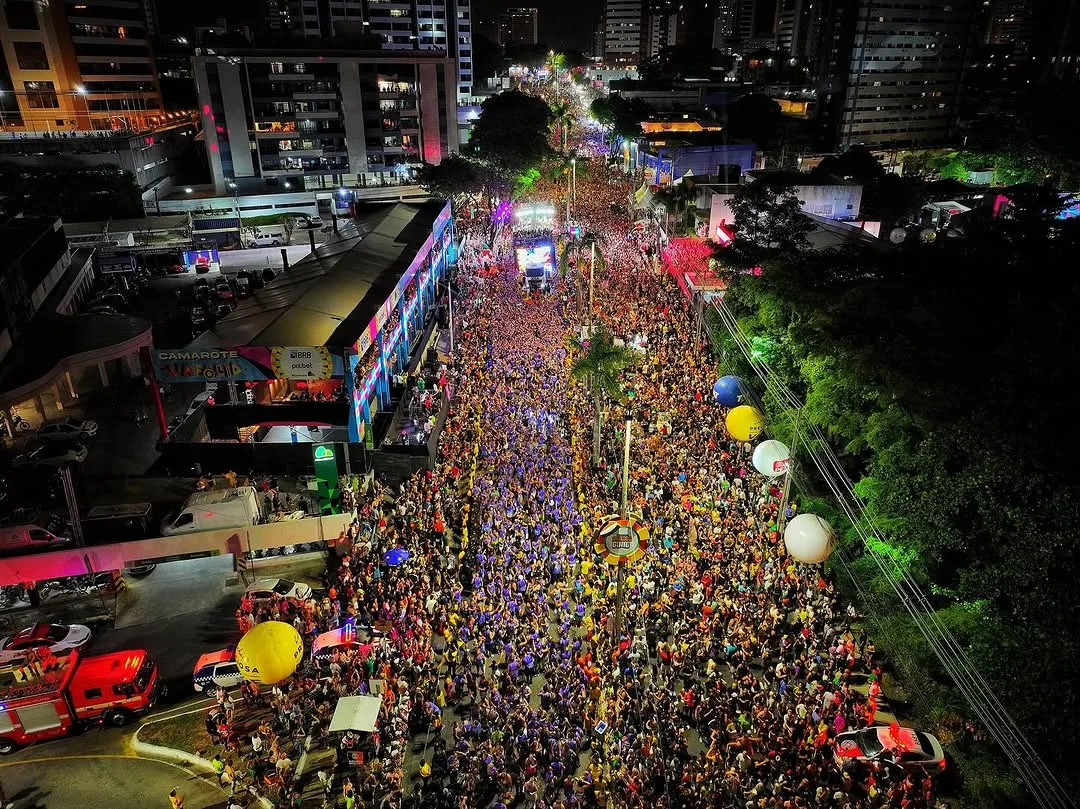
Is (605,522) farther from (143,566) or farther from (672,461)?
(143,566)

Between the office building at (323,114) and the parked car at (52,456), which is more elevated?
the office building at (323,114)

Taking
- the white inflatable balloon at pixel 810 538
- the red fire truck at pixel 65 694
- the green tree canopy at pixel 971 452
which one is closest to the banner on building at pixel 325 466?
the red fire truck at pixel 65 694

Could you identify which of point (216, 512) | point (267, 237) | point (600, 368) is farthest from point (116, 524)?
point (267, 237)

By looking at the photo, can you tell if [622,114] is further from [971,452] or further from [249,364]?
[971,452]

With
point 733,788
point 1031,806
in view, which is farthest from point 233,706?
point 1031,806

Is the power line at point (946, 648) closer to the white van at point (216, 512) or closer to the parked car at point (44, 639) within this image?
the white van at point (216, 512)

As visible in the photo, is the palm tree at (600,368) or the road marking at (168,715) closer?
the road marking at (168,715)
